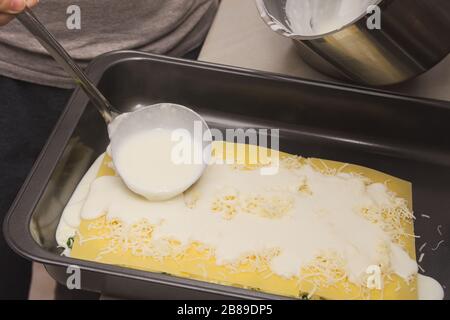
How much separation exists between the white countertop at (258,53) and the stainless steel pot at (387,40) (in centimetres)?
11

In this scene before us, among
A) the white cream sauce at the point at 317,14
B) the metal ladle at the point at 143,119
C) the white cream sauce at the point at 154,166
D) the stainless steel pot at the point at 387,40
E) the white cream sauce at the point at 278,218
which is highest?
the white cream sauce at the point at 317,14

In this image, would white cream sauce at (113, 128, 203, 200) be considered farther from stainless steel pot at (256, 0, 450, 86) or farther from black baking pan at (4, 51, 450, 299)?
stainless steel pot at (256, 0, 450, 86)

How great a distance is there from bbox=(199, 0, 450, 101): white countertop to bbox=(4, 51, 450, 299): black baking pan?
8 centimetres

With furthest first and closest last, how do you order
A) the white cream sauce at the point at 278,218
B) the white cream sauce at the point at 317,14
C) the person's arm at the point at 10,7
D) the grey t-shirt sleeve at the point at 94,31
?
the grey t-shirt sleeve at the point at 94,31
the white cream sauce at the point at 317,14
the white cream sauce at the point at 278,218
the person's arm at the point at 10,7

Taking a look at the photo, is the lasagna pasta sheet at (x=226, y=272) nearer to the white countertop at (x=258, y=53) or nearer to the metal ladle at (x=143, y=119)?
the metal ladle at (x=143, y=119)

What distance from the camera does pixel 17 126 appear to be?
130 centimetres

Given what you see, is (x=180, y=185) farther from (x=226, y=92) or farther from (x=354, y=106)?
(x=354, y=106)

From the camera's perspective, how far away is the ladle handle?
0.92 m

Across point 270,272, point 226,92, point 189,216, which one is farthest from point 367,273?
point 226,92

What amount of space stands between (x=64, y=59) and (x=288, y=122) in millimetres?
419

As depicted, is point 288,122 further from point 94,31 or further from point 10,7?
point 10,7

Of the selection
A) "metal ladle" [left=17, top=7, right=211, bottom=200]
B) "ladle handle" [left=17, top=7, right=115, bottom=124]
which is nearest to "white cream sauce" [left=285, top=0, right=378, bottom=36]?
"metal ladle" [left=17, top=7, right=211, bottom=200]

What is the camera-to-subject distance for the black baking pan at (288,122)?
3.29 ft

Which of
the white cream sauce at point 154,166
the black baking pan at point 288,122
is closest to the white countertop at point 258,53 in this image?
the black baking pan at point 288,122
